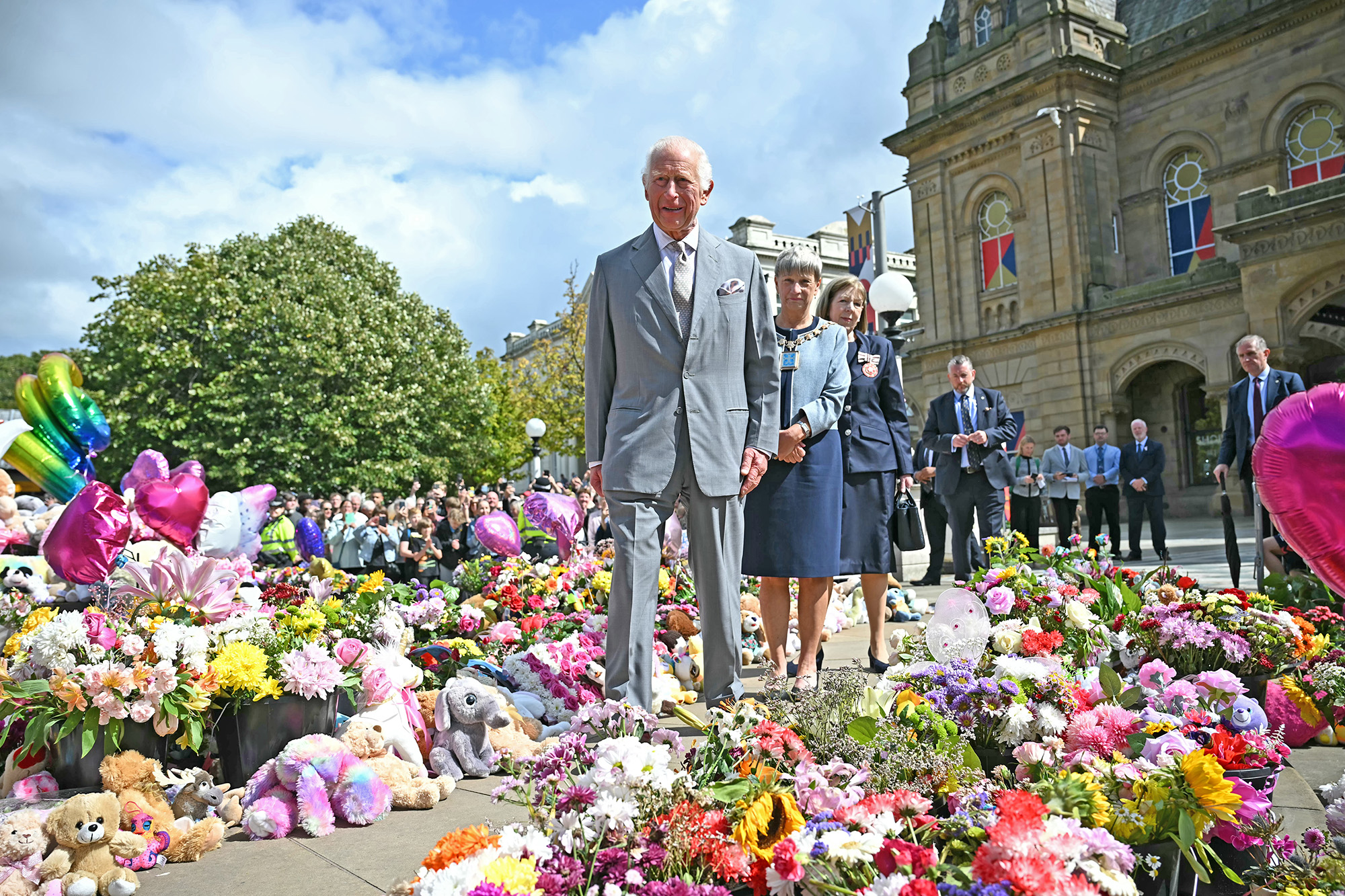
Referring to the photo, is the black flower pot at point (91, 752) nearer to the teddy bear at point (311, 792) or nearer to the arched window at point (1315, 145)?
the teddy bear at point (311, 792)

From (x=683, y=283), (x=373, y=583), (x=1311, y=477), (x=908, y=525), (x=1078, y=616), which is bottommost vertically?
(x=1078, y=616)

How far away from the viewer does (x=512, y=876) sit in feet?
6.25

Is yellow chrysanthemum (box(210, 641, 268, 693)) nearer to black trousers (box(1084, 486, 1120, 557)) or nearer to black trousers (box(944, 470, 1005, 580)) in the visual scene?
black trousers (box(944, 470, 1005, 580))

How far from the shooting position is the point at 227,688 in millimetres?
3246

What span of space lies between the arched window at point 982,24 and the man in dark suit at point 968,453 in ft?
81.5

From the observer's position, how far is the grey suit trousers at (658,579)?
12.0 feet

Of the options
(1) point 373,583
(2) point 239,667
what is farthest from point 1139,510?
(2) point 239,667

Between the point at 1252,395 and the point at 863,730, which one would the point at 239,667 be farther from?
the point at 1252,395

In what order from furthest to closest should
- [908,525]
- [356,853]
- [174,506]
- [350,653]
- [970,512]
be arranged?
[970,512] < [908,525] < [174,506] < [350,653] < [356,853]

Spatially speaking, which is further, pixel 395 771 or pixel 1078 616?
pixel 1078 616

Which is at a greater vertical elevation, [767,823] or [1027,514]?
[1027,514]

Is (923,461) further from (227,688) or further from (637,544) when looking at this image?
(227,688)

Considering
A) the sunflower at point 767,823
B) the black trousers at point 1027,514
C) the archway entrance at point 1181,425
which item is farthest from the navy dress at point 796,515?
the archway entrance at point 1181,425

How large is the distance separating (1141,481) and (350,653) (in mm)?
12491
